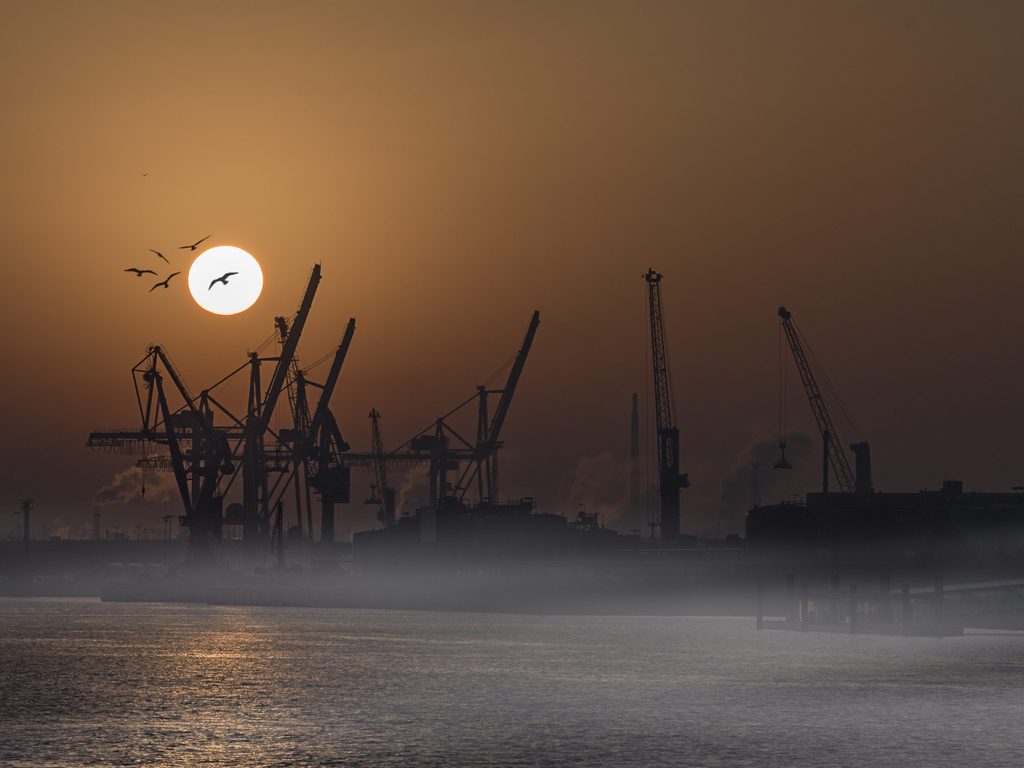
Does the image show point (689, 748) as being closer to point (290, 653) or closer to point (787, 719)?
point (787, 719)

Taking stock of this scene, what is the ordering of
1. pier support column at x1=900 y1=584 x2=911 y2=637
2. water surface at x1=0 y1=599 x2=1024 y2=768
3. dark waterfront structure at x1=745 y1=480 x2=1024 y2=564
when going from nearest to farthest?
water surface at x1=0 y1=599 x2=1024 y2=768 → pier support column at x1=900 y1=584 x2=911 y2=637 → dark waterfront structure at x1=745 y1=480 x2=1024 y2=564

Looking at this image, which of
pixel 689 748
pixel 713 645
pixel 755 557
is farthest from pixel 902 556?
pixel 689 748

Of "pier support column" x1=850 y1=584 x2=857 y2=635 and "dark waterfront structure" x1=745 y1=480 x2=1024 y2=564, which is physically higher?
"dark waterfront structure" x1=745 y1=480 x2=1024 y2=564

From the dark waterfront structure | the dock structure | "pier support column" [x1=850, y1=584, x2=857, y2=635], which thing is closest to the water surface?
"pier support column" [x1=850, y1=584, x2=857, y2=635]

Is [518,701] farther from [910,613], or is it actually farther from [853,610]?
[910,613]

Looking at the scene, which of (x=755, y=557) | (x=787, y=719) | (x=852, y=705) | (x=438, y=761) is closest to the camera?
(x=438, y=761)

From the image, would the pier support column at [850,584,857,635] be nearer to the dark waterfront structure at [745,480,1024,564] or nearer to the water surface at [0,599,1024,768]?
the water surface at [0,599,1024,768]

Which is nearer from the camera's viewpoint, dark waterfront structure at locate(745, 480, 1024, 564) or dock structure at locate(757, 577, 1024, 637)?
dock structure at locate(757, 577, 1024, 637)

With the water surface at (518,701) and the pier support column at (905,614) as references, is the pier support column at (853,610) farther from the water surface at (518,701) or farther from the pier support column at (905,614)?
the pier support column at (905,614)

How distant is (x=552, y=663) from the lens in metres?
91.8

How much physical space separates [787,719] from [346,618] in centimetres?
11932

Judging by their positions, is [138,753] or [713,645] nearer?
[138,753]

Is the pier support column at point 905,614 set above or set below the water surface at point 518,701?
above

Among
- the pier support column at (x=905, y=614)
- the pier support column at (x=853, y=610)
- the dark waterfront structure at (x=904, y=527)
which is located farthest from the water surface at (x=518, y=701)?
the dark waterfront structure at (x=904, y=527)
